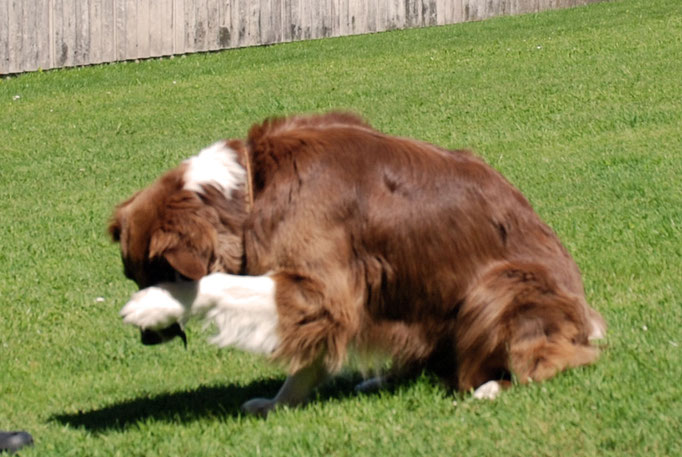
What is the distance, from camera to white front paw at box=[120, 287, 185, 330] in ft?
17.4

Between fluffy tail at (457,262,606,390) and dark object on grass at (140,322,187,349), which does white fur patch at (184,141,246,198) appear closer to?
dark object on grass at (140,322,187,349)

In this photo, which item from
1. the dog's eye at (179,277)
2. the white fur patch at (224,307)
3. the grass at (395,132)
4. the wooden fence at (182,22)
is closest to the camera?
the grass at (395,132)

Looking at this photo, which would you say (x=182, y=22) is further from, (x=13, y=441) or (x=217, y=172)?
(x=13, y=441)

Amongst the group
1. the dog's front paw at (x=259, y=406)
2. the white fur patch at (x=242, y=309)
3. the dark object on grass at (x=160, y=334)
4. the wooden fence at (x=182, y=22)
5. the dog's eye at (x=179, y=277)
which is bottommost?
the dog's front paw at (x=259, y=406)

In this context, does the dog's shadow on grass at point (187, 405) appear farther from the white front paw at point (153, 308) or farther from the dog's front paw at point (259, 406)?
the white front paw at point (153, 308)

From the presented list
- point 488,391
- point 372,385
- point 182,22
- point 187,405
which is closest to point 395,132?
point 372,385

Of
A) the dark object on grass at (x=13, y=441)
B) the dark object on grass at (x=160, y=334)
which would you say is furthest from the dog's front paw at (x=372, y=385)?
the dark object on grass at (x=13, y=441)

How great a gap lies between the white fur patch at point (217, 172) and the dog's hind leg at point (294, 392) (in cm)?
100

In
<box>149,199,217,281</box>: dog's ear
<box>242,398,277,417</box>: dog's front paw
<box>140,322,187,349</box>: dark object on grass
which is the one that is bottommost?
<box>242,398,277,417</box>: dog's front paw

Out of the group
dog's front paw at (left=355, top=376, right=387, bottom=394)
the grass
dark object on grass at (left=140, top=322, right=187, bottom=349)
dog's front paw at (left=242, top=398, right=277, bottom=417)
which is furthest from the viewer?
dog's front paw at (left=355, top=376, right=387, bottom=394)

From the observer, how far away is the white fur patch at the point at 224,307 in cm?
522

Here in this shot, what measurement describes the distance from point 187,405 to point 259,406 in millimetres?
431

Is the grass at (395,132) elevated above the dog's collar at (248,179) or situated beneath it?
situated beneath

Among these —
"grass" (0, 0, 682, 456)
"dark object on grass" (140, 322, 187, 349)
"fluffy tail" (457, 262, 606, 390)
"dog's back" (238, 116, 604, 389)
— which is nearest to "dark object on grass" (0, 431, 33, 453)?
"grass" (0, 0, 682, 456)
